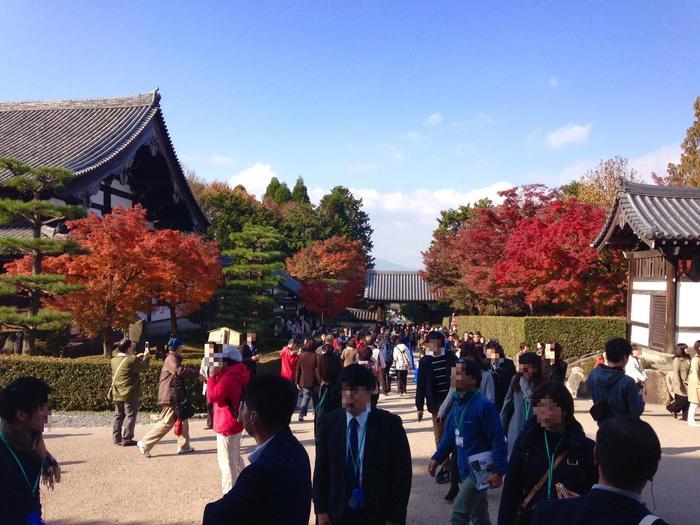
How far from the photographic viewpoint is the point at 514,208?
23.2 metres

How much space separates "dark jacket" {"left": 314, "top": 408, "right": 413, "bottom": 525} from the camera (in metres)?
3.04

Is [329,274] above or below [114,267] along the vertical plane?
above

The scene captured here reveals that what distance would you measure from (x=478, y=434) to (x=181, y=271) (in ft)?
36.0

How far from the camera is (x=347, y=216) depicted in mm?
51938

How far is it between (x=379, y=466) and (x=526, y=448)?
32.1 inches

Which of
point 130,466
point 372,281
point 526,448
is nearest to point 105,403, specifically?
point 130,466

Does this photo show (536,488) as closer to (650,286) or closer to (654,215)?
(654,215)

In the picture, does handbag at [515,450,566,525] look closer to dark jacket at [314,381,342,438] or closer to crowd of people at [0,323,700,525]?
crowd of people at [0,323,700,525]

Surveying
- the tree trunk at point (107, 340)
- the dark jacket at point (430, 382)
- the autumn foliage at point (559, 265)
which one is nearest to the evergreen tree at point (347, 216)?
the autumn foliage at point (559, 265)

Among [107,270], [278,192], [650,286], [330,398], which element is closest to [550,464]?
[330,398]

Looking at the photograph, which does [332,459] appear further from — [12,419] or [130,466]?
[130,466]

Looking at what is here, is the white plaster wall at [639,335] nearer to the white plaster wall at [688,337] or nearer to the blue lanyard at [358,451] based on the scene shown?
the white plaster wall at [688,337]

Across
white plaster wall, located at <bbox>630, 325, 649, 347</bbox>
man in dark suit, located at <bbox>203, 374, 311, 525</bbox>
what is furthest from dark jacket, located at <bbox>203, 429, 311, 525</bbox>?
white plaster wall, located at <bbox>630, 325, 649, 347</bbox>

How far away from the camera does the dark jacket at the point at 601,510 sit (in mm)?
1744
